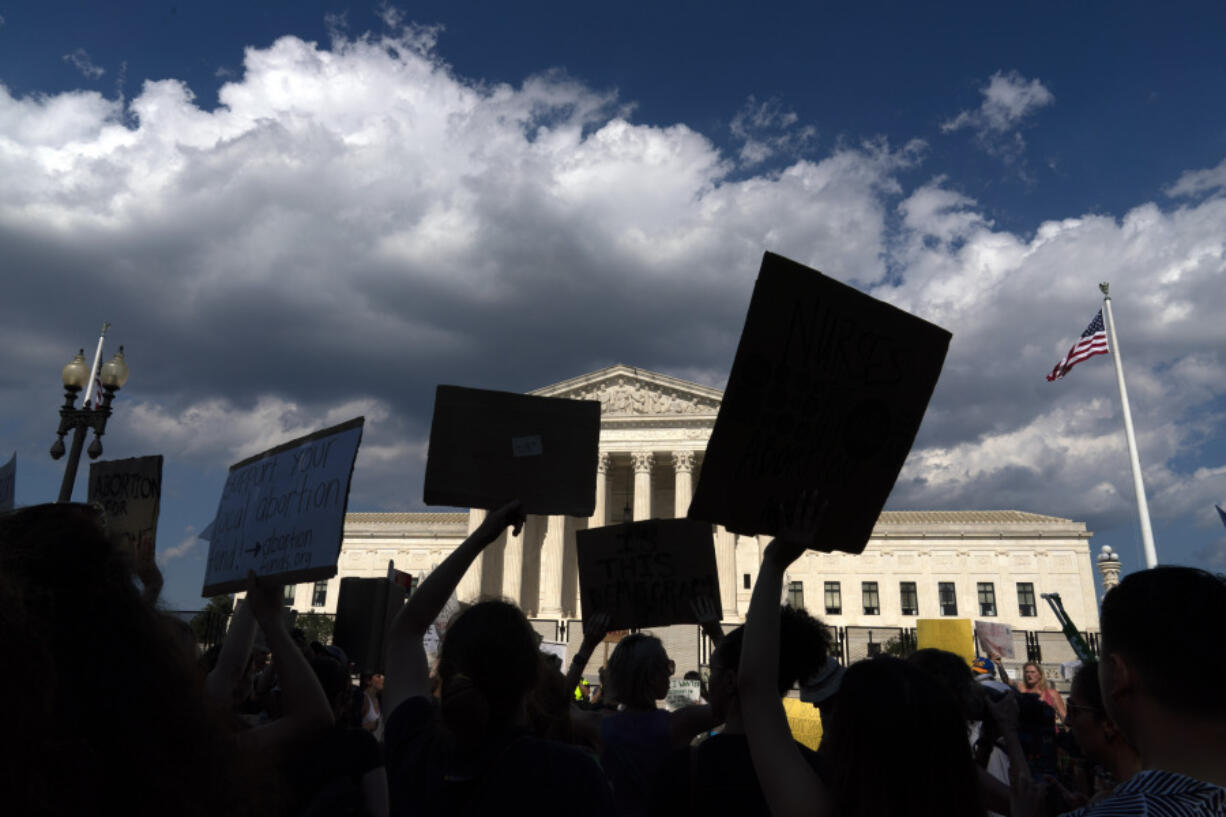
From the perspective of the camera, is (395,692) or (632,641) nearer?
(395,692)

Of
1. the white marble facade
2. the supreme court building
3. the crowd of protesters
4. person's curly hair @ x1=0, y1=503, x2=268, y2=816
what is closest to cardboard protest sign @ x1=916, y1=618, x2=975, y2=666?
the crowd of protesters

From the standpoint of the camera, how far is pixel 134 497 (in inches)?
204

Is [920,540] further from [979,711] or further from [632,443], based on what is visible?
[979,711]

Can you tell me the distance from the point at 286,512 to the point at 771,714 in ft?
8.10

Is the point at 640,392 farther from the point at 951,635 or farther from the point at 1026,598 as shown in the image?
the point at 951,635

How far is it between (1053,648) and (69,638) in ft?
149

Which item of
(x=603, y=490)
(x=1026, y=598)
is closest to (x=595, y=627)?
(x=603, y=490)

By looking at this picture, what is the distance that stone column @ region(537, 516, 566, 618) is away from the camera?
158 feet

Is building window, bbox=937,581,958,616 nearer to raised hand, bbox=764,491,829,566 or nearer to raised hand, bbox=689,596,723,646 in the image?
raised hand, bbox=689,596,723,646

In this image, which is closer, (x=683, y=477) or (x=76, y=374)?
(x=76, y=374)

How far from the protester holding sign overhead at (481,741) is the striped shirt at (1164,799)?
1.25m

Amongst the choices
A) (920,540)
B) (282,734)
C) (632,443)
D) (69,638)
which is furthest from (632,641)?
(920,540)

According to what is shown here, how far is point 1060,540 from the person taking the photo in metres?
57.0

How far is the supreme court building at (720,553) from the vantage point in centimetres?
4925
